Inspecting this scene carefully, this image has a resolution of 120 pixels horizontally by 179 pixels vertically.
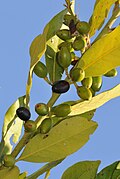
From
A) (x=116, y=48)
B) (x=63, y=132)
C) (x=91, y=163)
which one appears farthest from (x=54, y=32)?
(x=91, y=163)

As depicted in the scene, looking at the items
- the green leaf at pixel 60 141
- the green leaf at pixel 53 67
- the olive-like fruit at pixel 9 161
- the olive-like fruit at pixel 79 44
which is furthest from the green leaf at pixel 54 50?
the olive-like fruit at pixel 9 161

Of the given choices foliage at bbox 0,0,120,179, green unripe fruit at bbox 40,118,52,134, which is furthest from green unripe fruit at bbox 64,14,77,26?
green unripe fruit at bbox 40,118,52,134

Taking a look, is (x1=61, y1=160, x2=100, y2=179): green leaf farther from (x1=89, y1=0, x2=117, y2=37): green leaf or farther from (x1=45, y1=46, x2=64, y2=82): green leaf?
(x1=89, y1=0, x2=117, y2=37): green leaf

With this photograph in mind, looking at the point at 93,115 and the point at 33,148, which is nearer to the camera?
the point at 33,148

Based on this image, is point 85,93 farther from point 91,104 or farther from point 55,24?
point 55,24

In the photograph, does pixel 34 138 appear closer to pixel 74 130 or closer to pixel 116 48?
pixel 74 130
